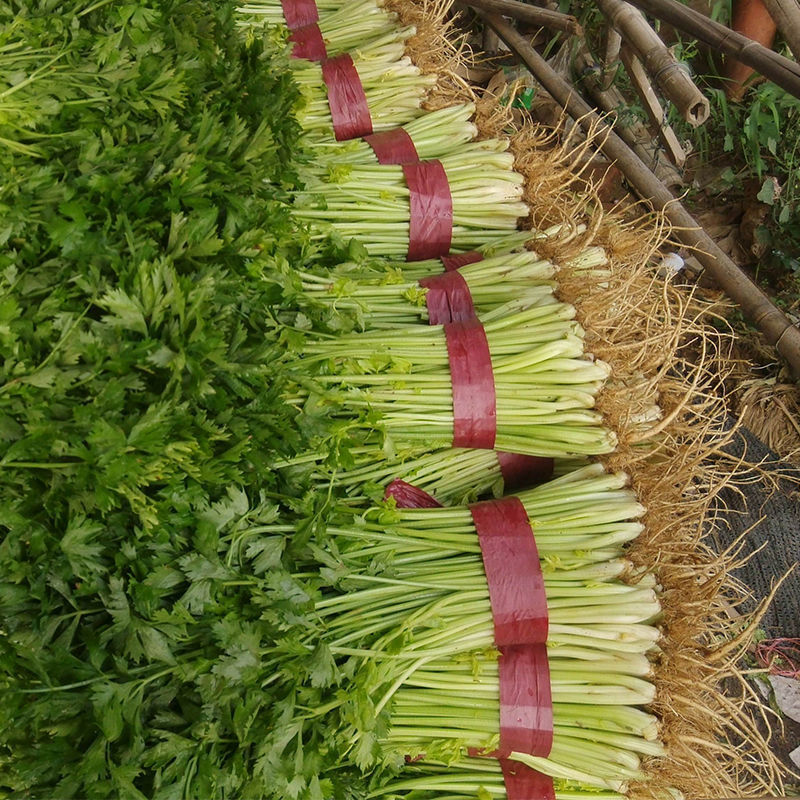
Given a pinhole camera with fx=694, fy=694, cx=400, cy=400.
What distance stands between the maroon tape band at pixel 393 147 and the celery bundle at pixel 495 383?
0.88 m

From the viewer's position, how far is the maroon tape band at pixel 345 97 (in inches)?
109

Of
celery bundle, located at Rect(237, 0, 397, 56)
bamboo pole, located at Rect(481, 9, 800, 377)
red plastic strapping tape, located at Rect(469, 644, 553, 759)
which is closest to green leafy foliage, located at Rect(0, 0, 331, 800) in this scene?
red plastic strapping tape, located at Rect(469, 644, 553, 759)

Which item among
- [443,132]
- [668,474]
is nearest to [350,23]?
[443,132]

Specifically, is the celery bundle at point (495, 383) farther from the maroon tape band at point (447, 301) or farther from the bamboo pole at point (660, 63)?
the bamboo pole at point (660, 63)

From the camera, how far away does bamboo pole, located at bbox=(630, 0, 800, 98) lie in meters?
2.60

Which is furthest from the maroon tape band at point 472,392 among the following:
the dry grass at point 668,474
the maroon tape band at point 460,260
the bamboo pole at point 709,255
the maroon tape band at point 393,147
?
the bamboo pole at point 709,255

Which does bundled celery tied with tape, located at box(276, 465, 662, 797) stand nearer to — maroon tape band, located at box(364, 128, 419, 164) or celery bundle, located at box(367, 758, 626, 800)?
celery bundle, located at box(367, 758, 626, 800)

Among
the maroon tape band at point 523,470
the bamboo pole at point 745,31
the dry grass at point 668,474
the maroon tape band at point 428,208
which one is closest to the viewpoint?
the dry grass at point 668,474

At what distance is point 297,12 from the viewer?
10.3 feet

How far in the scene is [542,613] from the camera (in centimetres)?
177

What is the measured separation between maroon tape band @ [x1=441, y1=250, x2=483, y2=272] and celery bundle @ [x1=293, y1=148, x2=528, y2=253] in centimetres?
14

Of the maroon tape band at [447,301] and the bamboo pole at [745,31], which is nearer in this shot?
the maroon tape band at [447,301]

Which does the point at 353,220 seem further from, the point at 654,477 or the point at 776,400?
the point at 776,400

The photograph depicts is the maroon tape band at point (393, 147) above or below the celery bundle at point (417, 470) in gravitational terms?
above
